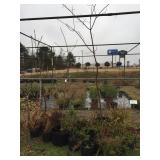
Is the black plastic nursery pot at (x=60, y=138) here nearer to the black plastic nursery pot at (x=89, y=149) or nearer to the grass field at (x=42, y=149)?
the grass field at (x=42, y=149)

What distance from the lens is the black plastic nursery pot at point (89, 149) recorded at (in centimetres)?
366

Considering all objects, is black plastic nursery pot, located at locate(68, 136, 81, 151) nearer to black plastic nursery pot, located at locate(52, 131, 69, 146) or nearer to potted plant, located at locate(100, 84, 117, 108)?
black plastic nursery pot, located at locate(52, 131, 69, 146)

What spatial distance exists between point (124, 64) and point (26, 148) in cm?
342

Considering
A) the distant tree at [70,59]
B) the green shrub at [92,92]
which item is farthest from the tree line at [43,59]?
the green shrub at [92,92]

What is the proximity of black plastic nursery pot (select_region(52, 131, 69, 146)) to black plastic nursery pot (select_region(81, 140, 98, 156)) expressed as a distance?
38 centimetres

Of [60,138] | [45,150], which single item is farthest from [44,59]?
[45,150]

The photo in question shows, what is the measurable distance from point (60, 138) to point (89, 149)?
54 cm

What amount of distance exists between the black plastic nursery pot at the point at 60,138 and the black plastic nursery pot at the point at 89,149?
0.38 m

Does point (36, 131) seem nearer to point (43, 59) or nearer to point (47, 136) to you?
point (47, 136)

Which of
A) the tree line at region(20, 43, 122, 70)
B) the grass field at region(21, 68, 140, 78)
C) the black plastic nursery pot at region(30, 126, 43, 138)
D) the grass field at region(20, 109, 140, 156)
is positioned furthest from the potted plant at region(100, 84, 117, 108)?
the black plastic nursery pot at region(30, 126, 43, 138)
